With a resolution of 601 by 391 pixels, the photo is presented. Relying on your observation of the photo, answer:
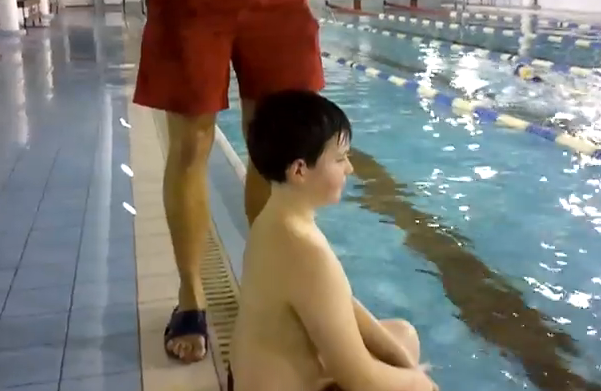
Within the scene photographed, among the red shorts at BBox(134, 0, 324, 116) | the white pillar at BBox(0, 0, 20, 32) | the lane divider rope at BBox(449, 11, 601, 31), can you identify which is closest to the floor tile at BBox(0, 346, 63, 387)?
the red shorts at BBox(134, 0, 324, 116)

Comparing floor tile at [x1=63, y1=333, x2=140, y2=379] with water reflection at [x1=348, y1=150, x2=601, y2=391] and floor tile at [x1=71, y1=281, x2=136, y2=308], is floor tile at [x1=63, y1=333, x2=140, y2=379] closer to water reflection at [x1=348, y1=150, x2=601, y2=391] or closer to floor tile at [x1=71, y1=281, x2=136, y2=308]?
floor tile at [x1=71, y1=281, x2=136, y2=308]

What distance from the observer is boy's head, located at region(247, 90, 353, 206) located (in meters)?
1.35

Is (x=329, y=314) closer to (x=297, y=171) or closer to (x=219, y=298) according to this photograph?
(x=297, y=171)

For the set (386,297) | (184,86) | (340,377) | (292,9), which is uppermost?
(292,9)

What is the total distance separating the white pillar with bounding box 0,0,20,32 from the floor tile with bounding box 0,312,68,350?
1037 cm

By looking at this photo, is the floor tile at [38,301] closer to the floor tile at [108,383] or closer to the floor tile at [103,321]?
the floor tile at [103,321]

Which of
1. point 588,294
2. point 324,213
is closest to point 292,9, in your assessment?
point 588,294

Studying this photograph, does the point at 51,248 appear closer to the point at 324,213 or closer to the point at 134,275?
the point at 134,275

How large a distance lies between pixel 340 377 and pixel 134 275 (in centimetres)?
128

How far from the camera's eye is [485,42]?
Result: 9977mm

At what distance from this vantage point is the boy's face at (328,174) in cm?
136

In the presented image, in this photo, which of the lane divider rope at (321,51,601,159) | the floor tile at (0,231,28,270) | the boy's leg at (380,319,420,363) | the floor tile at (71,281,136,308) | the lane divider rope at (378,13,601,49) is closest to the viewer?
the boy's leg at (380,319,420,363)

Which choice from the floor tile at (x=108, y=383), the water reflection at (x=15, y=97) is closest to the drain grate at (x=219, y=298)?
the floor tile at (x=108, y=383)

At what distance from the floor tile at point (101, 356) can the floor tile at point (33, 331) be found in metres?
0.07
